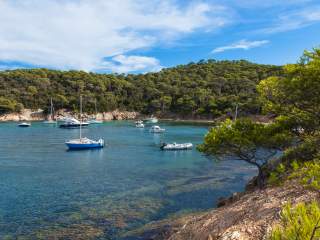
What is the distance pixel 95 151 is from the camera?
59531mm

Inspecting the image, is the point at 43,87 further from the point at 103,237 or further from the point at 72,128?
the point at 103,237

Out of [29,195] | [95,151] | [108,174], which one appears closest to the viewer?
[29,195]

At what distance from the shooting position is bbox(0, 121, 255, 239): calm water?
2295cm

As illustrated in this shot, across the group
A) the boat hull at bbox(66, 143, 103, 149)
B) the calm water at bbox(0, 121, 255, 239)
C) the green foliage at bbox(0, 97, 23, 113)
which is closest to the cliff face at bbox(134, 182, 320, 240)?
the calm water at bbox(0, 121, 255, 239)

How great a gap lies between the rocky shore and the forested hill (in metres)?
2.55

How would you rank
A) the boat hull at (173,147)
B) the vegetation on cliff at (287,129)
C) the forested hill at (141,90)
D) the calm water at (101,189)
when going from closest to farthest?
1. the vegetation on cliff at (287,129)
2. the calm water at (101,189)
3. the boat hull at (173,147)
4. the forested hill at (141,90)

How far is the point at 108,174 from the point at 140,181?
Result: 5770mm

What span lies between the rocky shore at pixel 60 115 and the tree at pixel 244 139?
133443 millimetres

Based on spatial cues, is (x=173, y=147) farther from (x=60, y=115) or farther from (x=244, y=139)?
(x=60, y=115)

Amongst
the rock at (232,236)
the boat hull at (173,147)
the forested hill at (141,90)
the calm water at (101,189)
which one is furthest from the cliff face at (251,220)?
the forested hill at (141,90)

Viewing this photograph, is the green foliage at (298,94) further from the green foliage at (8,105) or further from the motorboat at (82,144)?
the green foliage at (8,105)

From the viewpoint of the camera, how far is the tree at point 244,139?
22047 millimetres

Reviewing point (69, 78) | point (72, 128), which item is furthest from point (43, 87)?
point (72, 128)

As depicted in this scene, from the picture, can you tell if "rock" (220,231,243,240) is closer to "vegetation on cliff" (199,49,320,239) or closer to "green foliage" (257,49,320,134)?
"vegetation on cliff" (199,49,320,239)
